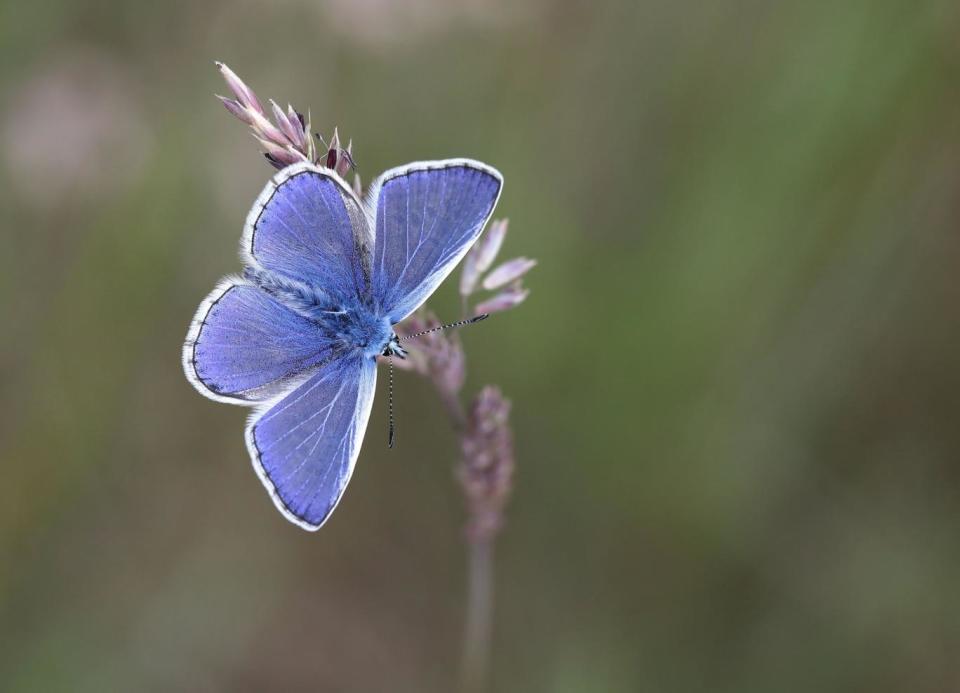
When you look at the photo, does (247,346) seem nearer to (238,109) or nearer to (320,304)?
(320,304)

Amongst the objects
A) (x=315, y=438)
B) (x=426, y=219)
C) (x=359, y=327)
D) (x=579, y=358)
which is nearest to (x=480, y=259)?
(x=426, y=219)

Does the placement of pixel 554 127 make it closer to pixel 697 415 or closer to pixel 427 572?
pixel 697 415

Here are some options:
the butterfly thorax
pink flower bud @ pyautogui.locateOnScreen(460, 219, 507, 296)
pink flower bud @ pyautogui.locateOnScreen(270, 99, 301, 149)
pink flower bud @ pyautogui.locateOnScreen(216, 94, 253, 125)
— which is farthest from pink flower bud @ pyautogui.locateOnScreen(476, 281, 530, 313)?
pink flower bud @ pyautogui.locateOnScreen(216, 94, 253, 125)

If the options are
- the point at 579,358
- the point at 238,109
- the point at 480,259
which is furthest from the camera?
the point at 579,358

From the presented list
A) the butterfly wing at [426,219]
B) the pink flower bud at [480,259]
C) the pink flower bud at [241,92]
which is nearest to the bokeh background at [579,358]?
the butterfly wing at [426,219]

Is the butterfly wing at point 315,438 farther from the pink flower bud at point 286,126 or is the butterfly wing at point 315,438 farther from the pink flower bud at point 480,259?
the pink flower bud at point 286,126

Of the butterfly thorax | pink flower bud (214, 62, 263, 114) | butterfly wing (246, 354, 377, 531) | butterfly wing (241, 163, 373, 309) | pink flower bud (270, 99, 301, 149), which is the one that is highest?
pink flower bud (214, 62, 263, 114)

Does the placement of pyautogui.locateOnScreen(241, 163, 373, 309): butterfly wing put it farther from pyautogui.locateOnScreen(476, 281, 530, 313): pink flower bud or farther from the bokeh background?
the bokeh background
